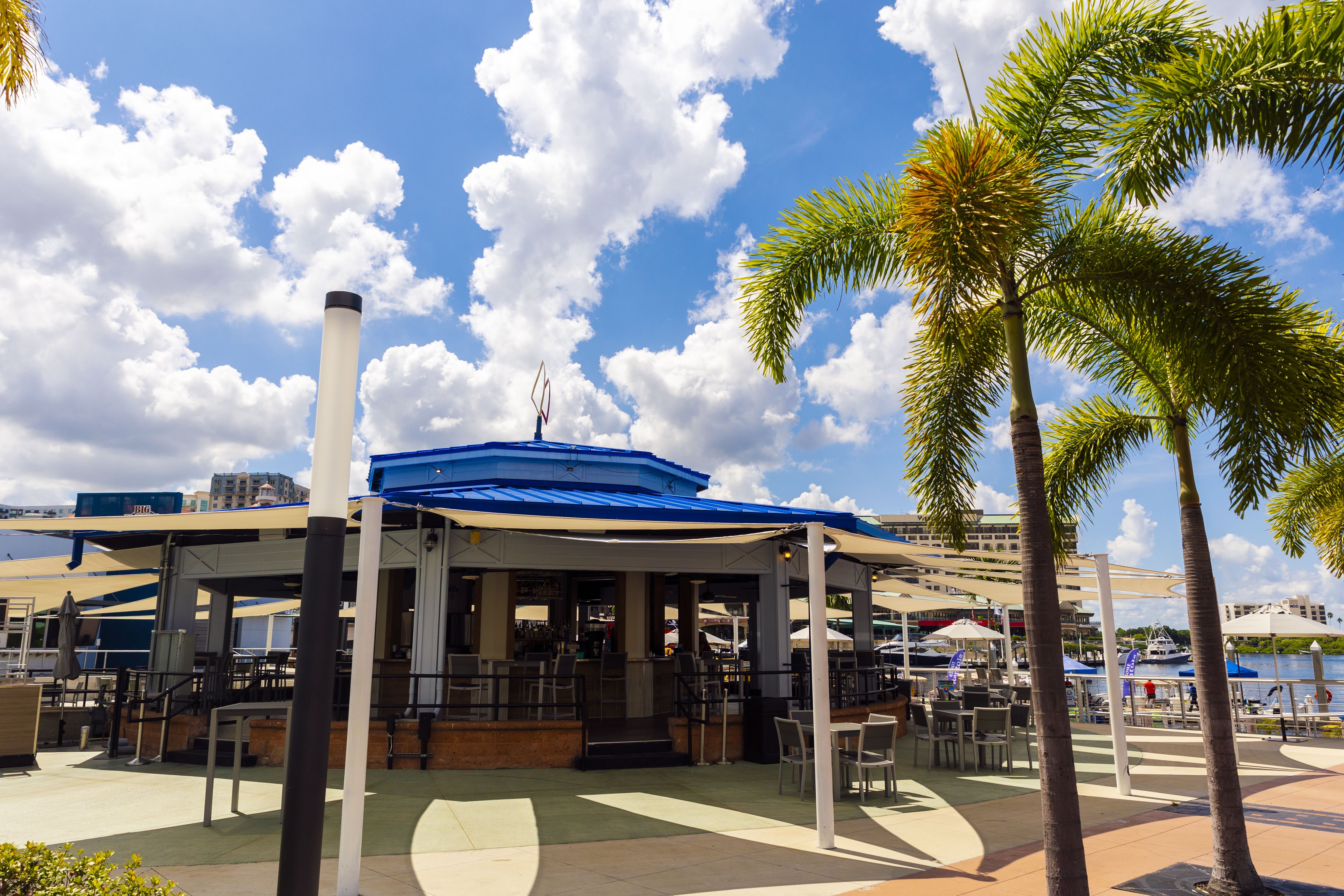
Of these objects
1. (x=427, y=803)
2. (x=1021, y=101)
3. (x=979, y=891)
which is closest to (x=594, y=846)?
(x=427, y=803)

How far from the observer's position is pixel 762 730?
39.7 feet

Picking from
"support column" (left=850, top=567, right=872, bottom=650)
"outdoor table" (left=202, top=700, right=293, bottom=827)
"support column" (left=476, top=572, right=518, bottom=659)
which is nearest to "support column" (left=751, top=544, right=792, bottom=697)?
"support column" (left=850, top=567, right=872, bottom=650)

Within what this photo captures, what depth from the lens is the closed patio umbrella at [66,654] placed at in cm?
1352

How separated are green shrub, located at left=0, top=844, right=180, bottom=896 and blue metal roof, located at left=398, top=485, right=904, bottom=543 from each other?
5.92 m

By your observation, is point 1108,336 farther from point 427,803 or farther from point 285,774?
point 427,803

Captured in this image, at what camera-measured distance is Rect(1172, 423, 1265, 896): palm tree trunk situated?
605cm

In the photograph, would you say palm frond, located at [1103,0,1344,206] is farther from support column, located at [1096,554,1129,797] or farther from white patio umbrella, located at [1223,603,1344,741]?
white patio umbrella, located at [1223,603,1344,741]

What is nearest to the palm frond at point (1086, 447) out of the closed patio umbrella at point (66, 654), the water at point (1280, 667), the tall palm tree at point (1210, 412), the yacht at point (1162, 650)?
the tall palm tree at point (1210, 412)

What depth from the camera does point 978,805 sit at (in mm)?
9109

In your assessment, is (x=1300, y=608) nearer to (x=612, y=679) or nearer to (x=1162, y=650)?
(x=1162, y=650)

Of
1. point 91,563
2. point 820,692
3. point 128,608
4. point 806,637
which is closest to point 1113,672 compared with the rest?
point 820,692

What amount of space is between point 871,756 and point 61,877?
804 cm

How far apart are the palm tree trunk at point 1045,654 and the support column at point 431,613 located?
8.29 m

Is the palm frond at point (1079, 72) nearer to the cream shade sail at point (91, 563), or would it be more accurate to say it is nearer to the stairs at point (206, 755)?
the stairs at point (206, 755)
